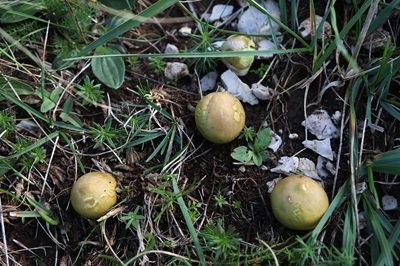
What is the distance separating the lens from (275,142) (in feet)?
6.21

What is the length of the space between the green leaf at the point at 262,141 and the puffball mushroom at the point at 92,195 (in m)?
0.49

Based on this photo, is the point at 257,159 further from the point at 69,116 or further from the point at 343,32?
the point at 69,116

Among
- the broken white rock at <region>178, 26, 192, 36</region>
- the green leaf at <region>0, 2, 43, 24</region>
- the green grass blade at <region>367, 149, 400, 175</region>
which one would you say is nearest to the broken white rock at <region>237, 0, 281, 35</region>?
the broken white rock at <region>178, 26, 192, 36</region>

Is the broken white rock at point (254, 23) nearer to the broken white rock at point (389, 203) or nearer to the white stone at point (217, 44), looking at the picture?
the white stone at point (217, 44)

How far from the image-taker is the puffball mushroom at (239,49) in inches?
75.9

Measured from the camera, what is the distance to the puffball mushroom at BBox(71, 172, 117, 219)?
175 centimetres

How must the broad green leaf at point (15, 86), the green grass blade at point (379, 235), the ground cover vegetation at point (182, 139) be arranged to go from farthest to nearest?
the broad green leaf at point (15, 86)
the ground cover vegetation at point (182, 139)
the green grass blade at point (379, 235)

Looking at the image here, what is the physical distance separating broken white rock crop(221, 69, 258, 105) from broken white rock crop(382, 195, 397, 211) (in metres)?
0.53

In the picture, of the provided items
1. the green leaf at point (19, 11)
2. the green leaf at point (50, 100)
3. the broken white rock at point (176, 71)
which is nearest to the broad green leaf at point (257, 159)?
the broken white rock at point (176, 71)

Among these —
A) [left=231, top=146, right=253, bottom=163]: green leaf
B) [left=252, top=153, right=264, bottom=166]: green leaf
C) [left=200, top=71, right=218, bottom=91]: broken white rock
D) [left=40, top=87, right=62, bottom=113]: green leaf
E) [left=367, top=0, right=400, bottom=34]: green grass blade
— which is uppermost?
[left=367, top=0, right=400, bottom=34]: green grass blade

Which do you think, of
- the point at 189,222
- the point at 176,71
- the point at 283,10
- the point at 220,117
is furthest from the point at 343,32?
the point at 189,222

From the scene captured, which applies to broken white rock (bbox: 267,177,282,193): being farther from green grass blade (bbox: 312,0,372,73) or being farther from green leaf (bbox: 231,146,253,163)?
green grass blade (bbox: 312,0,372,73)

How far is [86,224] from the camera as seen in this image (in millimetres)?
1850

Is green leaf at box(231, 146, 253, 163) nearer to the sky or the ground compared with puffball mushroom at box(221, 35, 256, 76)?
nearer to the ground
